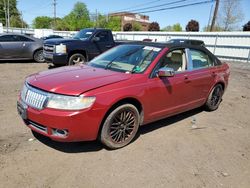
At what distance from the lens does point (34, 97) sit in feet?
11.3

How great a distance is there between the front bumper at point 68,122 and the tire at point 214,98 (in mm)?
3268

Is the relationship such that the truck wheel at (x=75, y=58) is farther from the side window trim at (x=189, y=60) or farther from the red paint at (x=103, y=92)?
the side window trim at (x=189, y=60)

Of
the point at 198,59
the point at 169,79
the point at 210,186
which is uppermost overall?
the point at 198,59

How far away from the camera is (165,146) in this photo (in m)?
4.03

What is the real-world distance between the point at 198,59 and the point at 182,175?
2827 mm

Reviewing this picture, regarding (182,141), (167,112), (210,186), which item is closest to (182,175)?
(210,186)

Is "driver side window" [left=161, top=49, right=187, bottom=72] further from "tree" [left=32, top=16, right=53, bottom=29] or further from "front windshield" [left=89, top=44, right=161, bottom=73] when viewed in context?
"tree" [left=32, top=16, right=53, bottom=29]

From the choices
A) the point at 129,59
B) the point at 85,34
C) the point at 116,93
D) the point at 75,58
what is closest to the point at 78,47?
the point at 75,58

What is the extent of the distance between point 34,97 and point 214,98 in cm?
423

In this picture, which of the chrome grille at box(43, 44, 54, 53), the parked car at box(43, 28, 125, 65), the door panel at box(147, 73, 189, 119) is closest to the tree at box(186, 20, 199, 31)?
the parked car at box(43, 28, 125, 65)

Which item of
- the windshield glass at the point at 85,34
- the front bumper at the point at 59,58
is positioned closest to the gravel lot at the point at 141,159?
the front bumper at the point at 59,58

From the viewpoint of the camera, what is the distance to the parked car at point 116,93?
3.27 m

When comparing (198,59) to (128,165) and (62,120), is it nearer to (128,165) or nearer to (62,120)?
(128,165)

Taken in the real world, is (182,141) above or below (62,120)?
below
